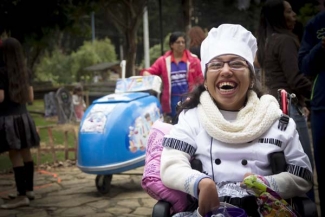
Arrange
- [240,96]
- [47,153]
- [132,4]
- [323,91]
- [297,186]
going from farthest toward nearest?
1. [132,4]
2. [47,153]
3. [323,91]
4. [240,96]
5. [297,186]

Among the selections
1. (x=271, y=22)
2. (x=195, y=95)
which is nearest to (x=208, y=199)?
(x=195, y=95)

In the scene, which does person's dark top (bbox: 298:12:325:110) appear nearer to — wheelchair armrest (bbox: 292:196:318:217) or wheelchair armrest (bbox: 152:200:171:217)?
wheelchair armrest (bbox: 292:196:318:217)

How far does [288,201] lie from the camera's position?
222 cm

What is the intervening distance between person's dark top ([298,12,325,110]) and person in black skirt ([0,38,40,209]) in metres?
2.55

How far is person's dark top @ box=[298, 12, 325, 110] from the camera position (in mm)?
3135

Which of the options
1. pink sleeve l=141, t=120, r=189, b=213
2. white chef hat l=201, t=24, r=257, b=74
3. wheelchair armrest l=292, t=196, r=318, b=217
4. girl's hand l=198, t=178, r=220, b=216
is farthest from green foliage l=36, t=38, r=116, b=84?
girl's hand l=198, t=178, r=220, b=216

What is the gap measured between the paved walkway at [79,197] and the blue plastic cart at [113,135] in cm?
25

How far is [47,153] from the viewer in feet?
25.2

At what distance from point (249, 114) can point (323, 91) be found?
3.56ft

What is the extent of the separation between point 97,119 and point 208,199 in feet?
10.2

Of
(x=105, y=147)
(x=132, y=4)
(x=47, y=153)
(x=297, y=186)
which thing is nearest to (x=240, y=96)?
(x=297, y=186)

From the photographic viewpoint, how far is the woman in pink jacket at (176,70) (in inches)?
235

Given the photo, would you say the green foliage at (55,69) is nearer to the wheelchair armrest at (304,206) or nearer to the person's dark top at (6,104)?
the person's dark top at (6,104)

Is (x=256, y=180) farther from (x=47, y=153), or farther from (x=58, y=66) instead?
(x=58, y=66)
